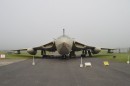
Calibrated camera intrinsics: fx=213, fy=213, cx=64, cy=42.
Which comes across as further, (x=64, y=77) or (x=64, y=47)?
(x=64, y=47)

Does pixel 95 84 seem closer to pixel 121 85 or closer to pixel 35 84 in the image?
pixel 121 85

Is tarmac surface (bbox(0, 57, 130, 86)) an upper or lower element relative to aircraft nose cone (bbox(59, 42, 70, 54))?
lower

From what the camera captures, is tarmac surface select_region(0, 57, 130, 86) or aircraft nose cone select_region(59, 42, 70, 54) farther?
aircraft nose cone select_region(59, 42, 70, 54)

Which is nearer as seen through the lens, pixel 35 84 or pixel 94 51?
pixel 35 84

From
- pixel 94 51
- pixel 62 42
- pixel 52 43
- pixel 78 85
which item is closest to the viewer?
pixel 78 85

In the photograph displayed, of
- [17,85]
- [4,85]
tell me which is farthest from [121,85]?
[4,85]

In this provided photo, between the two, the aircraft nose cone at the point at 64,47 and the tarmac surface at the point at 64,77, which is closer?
the tarmac surface at the point at 64,77

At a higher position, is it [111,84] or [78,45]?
[78,45]

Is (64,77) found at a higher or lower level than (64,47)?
lower

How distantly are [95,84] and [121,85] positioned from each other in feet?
3.99

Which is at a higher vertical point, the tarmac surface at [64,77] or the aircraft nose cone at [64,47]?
the aircraft nose cone at [64,47]

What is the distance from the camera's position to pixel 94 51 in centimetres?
3922

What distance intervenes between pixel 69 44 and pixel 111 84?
21095 mm

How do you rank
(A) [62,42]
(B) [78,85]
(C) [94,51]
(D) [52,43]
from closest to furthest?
(B) [78,85] → (A) [62,42] → (D) [52,43] → (C) [94,51]
